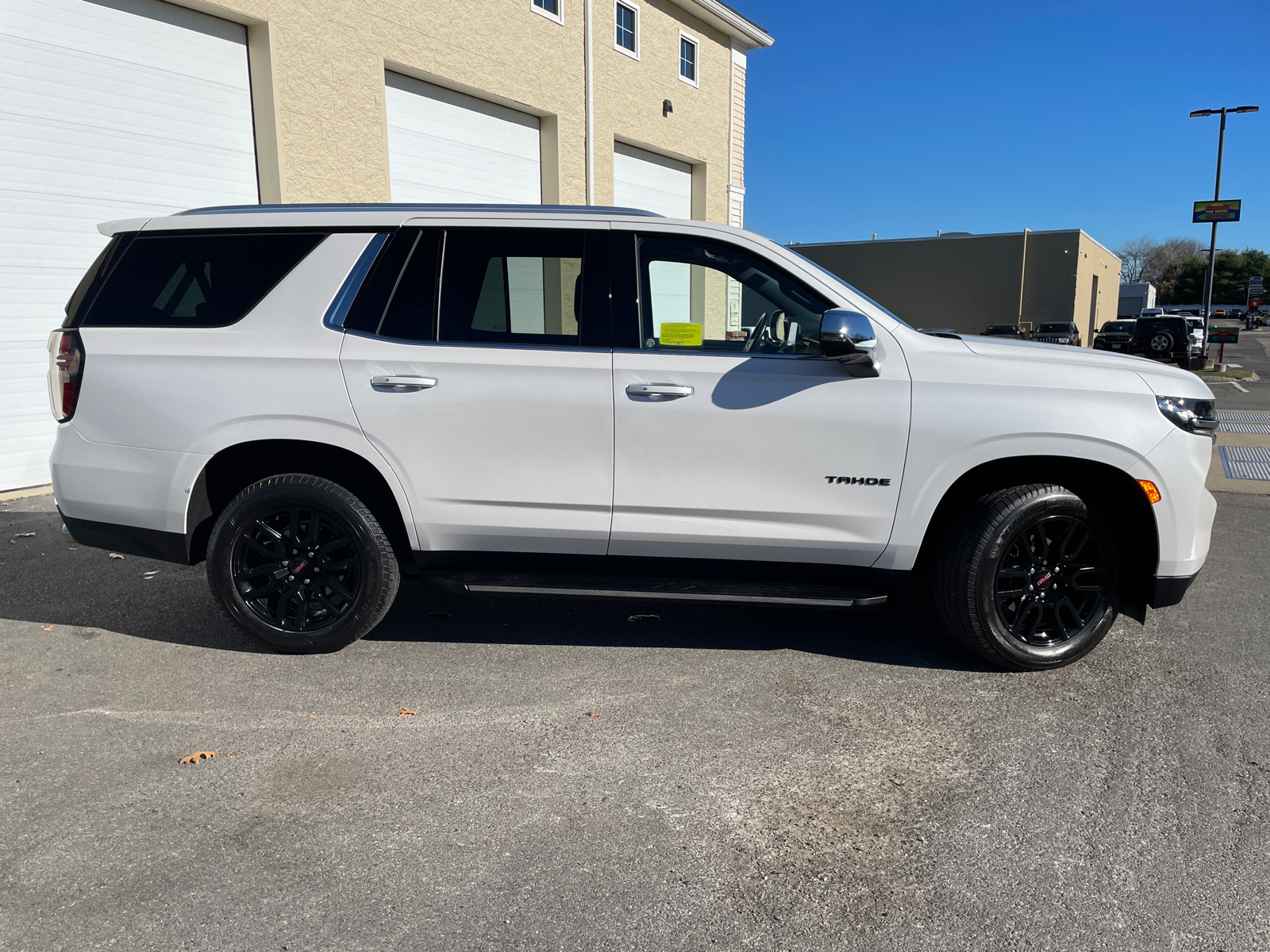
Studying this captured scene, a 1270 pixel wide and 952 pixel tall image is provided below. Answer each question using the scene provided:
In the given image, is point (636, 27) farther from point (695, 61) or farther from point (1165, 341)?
point (1165, 341)

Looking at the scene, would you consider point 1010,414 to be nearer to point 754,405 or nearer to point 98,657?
point 754,405

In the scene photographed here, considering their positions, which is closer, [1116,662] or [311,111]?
[1116,662]

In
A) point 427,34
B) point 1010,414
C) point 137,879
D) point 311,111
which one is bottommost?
point 137,879

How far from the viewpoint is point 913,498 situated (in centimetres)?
384

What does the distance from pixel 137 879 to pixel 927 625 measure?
145 inches

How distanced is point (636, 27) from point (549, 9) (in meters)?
2.60

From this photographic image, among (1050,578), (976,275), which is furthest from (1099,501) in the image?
(976,275)

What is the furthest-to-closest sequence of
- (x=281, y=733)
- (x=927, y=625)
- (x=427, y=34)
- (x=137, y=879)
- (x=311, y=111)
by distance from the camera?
(x=427, y=34), (x=311, y=111), (x=927, y=625), (x=281, y=733), (x=137, y=879)

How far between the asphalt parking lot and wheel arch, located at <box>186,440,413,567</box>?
2.09 feet

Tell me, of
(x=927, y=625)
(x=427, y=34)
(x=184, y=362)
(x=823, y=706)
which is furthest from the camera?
(x=427, y=34)

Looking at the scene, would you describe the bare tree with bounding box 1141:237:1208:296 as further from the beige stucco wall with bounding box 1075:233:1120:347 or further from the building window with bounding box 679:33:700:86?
the building window with bounding box 679:33:700:86

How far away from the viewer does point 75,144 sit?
7914mm

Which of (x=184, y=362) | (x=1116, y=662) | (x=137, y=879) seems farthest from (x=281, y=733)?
(x=1116, y=662)

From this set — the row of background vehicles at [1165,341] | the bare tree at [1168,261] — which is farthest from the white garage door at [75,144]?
the bare tree at [1168,261]
